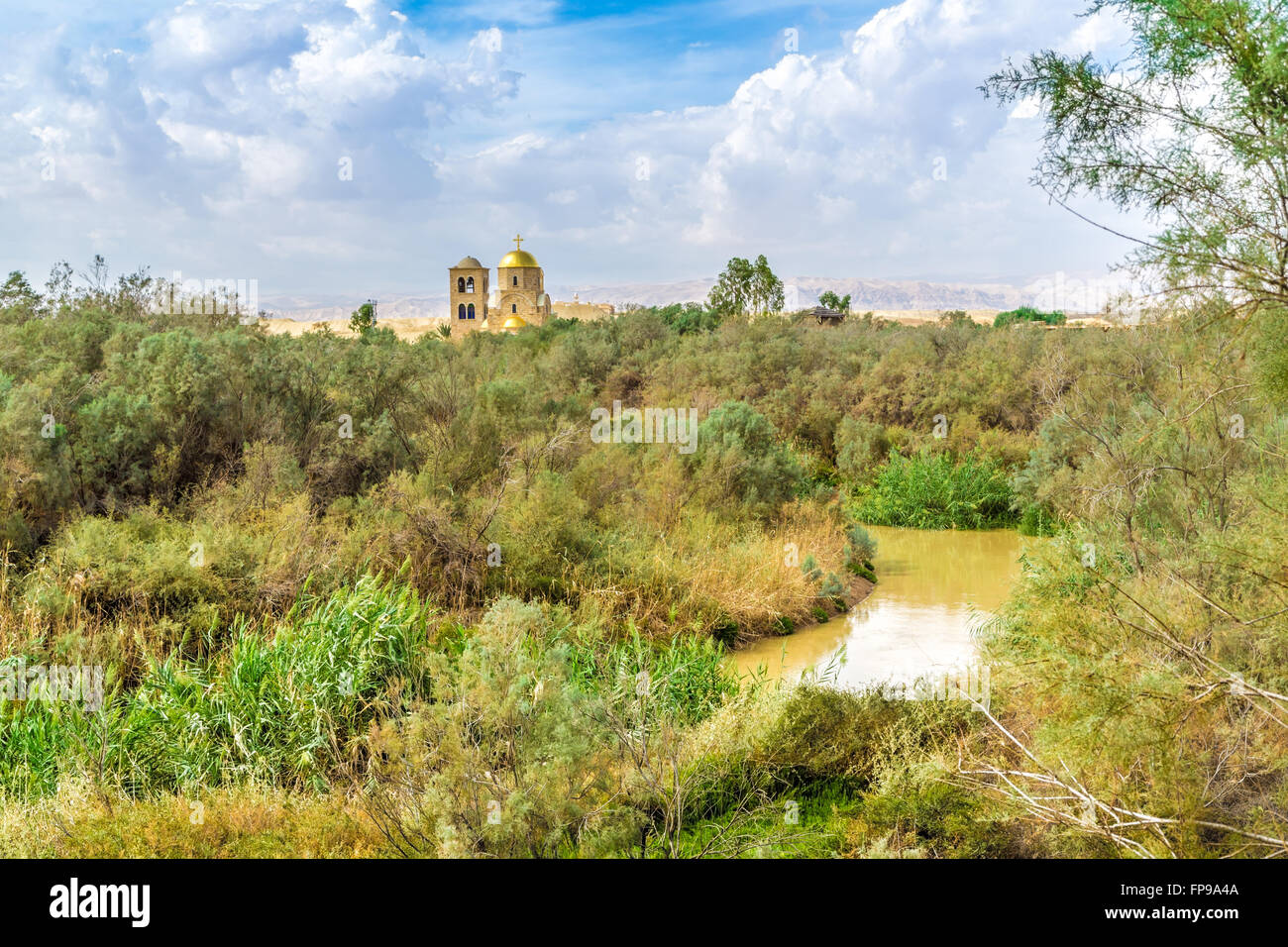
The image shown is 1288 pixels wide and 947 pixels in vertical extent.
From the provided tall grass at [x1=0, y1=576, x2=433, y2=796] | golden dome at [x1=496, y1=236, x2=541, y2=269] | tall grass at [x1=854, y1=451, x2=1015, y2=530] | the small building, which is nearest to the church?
golden dome at [x1=496, y1=236, x2=541, y2=269]

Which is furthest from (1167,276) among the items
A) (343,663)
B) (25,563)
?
(25,563)

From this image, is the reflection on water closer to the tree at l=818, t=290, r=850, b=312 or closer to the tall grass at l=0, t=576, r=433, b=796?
the tall grass at l=0, t=576, r=433, b=796

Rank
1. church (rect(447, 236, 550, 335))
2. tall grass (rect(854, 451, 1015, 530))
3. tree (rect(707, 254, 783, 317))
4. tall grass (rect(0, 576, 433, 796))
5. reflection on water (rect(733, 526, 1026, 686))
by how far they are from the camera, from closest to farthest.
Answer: tall grass (rect(0, 576, 433, 796)) < reflection on water (rect(733, 526, 1026, 686)) < tall grass (rect(854, 451, 1015, 530)) < tree (rect(707, 254, 783, 317)) < church (rect(447, 236, 550, 335))

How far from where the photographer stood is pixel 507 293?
5841 cm

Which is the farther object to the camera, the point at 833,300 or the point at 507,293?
the point at 507,293

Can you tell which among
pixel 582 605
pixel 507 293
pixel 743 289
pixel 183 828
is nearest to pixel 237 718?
pixel 183 828

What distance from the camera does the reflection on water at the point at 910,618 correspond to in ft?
29.9

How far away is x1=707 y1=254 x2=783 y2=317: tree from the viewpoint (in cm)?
3127

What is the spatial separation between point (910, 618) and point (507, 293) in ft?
165

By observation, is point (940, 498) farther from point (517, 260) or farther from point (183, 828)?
point (517, 260)

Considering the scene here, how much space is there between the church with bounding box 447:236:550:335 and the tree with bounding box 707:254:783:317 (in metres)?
24.9

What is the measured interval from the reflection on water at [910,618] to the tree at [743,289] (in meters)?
16.9
